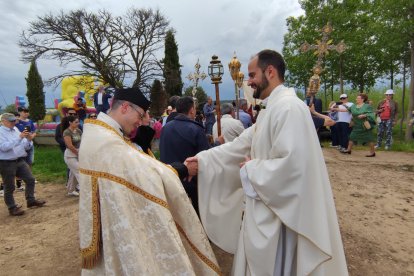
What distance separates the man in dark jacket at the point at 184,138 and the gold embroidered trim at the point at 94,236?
2.02m

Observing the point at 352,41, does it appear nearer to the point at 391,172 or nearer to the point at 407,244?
the point at 391,172

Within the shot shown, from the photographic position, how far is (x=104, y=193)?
7.32 ft

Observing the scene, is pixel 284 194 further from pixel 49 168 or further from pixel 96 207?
pixel 49 168

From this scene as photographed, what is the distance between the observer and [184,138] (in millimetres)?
4312

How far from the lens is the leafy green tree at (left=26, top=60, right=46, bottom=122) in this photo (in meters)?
28.9

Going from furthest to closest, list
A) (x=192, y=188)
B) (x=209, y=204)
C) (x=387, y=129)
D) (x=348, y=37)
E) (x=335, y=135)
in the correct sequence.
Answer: (x=348, y=37) < (x=335, y=135) < (x=387, y=129) < (x=192, y=188) < (x=209, y=204)

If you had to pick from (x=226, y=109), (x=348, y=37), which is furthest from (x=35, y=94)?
(x=226, y=109)

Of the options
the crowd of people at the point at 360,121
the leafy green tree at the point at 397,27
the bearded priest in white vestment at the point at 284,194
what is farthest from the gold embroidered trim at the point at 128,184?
the leafy green tree at the point at 397,27

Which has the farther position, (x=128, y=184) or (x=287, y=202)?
(x=287, y=202)

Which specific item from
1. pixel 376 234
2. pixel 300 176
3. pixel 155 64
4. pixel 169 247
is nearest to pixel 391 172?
pixel 376 234

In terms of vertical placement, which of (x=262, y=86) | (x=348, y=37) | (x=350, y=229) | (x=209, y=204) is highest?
(x=348, y=37)

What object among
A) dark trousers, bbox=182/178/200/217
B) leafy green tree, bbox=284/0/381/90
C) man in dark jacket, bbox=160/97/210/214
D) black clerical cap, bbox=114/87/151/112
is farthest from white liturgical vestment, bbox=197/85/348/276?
leafy green tree, bbox=284/0/381/90

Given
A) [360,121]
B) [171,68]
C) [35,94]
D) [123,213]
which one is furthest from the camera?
[171,68]

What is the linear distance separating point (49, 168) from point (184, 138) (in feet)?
30.0
